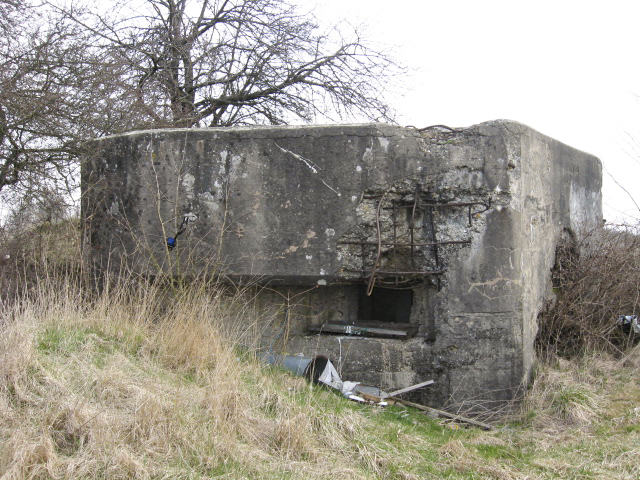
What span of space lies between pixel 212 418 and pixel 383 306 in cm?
247

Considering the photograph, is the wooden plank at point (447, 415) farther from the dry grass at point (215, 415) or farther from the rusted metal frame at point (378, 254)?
the rusted metal frame at point (378, 254)

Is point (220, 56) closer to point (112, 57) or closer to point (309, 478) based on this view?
point (112, 57)

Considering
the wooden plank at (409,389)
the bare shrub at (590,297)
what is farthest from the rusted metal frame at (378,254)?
the bare shrub at (590,297)

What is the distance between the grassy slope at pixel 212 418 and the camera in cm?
291

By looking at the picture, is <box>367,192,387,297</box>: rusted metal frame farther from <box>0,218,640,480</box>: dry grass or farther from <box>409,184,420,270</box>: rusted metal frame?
<box>0,218,640,480</box>: dry grass

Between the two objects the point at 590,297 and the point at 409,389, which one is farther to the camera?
the point at 590,297

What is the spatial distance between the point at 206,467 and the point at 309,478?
459mm

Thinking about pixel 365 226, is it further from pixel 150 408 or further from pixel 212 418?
pixel 150 408

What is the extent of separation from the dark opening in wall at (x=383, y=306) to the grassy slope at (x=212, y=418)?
1.09 meters

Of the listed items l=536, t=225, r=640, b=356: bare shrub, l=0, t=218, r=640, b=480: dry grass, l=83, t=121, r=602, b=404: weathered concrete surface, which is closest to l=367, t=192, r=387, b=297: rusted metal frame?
l=83, t=121, r=602, b=404: weathered concrete surface

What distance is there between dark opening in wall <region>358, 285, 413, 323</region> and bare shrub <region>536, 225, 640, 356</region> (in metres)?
1.10

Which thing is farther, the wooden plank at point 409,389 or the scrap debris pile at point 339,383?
the wooden plank at point 409,389

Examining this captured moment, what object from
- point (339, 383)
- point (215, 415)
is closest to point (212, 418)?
point (215, 415)

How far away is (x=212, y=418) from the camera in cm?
328
